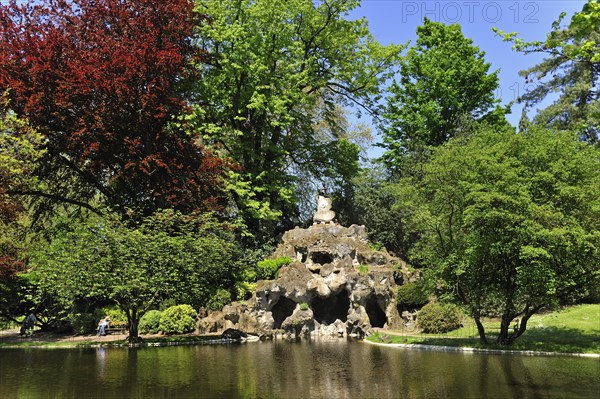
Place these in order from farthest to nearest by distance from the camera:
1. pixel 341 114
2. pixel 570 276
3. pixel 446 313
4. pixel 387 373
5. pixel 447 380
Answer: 1. pixel 341 114
2. pixel 446 313
3. pixel 570 276
4. pixel 387 373
5. pixel 447 380

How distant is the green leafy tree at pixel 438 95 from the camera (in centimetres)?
3788

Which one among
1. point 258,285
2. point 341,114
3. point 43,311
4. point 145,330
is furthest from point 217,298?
point 341,114

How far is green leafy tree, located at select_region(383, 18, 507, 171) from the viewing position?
3788 cm

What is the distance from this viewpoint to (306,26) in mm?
34781

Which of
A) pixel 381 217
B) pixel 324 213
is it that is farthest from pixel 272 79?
pixel 381 217

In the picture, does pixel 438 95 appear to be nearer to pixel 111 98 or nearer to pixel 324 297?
pixel 324 297

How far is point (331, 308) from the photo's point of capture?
28.2 metres

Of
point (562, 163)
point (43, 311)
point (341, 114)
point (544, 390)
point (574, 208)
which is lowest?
point (544, 390)

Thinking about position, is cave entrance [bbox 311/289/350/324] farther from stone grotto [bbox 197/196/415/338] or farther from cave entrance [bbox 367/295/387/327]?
cave entrance [bbox 367/295/387/327]

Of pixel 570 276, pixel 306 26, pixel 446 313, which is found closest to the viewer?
pixel 570 276

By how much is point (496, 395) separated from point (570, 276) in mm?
8517

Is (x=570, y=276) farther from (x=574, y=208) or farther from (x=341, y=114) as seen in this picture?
(x=341, y=114)

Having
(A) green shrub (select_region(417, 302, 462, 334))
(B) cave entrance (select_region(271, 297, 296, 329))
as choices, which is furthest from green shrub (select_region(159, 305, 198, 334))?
(A) green shrub (select_region(417, 302, 462, 334))

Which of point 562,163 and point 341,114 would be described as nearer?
point 562,163
